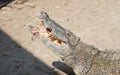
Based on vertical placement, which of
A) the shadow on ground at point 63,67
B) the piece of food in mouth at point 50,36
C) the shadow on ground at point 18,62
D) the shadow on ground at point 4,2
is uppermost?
the piece of food in mouth at point 50,36

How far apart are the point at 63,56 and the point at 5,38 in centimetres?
225

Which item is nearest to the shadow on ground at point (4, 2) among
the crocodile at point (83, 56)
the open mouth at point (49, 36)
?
the open mouth at point (49, 36)

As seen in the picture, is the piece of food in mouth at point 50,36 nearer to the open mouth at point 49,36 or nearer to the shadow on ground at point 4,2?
the open mouth at point 49,36

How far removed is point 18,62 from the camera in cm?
612

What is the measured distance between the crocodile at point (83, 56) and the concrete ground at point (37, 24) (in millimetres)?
506

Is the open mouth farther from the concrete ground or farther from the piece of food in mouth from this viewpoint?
the concrete ground

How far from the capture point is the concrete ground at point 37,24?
236 inches

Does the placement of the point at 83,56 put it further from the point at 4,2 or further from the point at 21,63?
the point at 4,2

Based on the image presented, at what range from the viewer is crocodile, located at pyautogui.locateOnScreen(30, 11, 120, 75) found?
16.3 feet

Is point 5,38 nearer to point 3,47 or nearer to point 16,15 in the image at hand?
point 3,47

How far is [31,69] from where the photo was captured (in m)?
5.89

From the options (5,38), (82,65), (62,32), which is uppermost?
(62,32)

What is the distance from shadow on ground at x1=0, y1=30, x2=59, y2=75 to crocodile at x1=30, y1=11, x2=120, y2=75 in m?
0.74

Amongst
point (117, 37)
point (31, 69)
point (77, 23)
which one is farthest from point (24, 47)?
point (117, 37)
